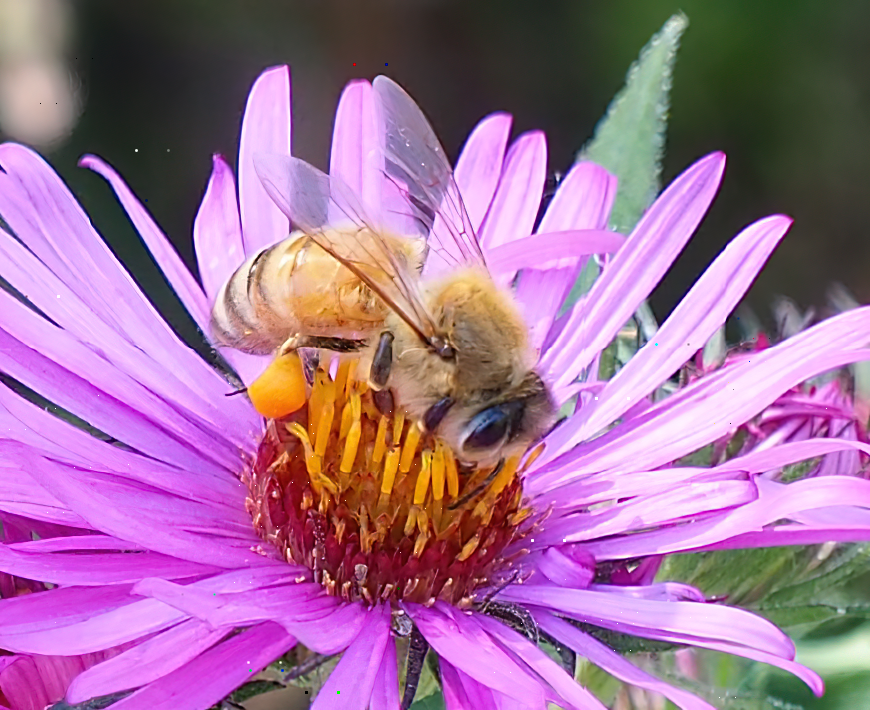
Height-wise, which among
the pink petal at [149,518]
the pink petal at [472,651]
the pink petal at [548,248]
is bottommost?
the pink petal at [472,651]

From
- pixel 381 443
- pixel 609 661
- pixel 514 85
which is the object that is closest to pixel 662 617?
pixel 609 661

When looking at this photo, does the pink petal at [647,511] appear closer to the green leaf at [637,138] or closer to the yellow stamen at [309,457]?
the yellow stamen at [309,457]

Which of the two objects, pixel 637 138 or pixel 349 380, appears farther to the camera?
pixel 637 138

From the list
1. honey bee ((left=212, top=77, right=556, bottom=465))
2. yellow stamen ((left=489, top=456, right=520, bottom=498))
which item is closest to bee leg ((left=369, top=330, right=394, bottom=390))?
honey bee ((left=212, top=77, right=556, bottom=465))

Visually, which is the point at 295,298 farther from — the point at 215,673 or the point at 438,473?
the point at 215,673

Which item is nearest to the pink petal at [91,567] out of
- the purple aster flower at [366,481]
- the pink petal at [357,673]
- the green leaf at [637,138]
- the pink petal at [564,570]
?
the purple aster flower at [366,481]

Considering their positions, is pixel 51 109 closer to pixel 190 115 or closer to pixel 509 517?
pixel 190 115

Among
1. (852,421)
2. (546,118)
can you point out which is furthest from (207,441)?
(546,118)
